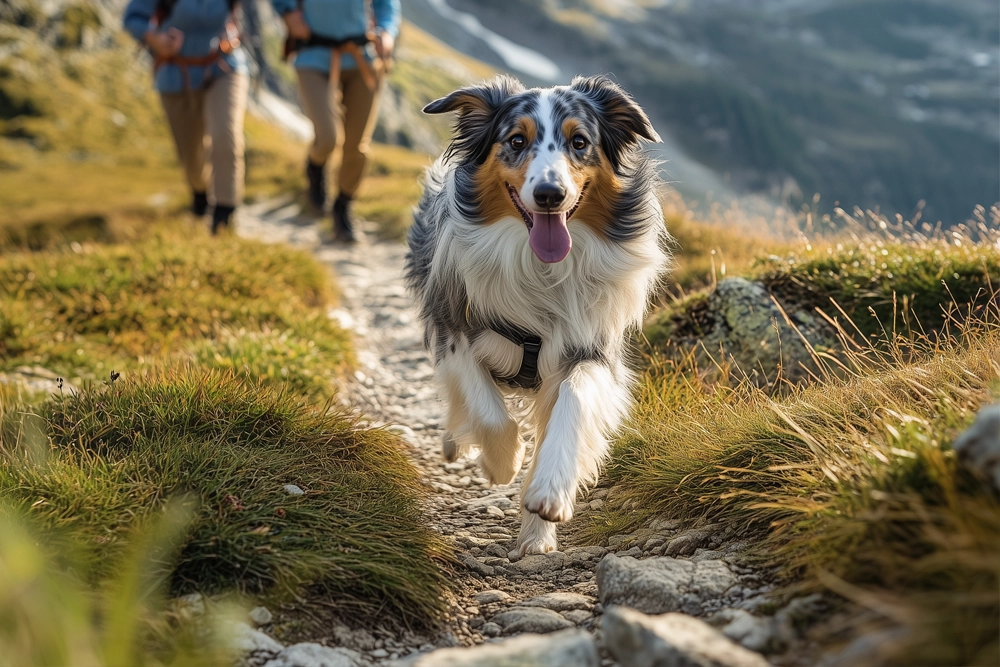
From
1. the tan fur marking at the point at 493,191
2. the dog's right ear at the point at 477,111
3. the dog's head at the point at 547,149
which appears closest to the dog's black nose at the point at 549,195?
the dog's head at the point at 547,149

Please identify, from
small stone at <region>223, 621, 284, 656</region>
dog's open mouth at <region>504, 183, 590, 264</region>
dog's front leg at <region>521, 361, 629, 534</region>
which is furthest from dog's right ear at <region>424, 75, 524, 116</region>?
small stone at <region>223, 621, 284, 656</region>

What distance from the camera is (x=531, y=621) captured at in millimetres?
3240

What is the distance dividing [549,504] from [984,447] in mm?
1844

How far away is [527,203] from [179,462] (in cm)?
201

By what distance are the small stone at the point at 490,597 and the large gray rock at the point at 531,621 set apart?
198mm

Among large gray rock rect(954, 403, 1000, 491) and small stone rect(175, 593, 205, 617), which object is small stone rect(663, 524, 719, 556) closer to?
large gray rock rect(954, 403, 1000, 491)

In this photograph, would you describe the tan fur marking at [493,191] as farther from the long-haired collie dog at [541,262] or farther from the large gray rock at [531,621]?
the large gray rock at [531,621]

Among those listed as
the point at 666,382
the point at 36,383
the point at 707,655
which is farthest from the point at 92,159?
the point at 707,655

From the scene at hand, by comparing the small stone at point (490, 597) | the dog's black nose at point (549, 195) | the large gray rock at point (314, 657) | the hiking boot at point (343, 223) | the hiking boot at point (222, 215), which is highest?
the dog's black nose at point (549, 195)

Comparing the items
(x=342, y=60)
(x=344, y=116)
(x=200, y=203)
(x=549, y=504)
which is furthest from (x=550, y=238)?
(x=200, y=203)

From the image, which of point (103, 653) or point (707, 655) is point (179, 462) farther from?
point (707, 655)

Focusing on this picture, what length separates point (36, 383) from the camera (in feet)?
19.3

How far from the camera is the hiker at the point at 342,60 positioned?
9.25 meters

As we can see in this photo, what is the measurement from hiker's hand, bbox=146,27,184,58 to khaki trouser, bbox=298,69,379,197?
1.33 m
